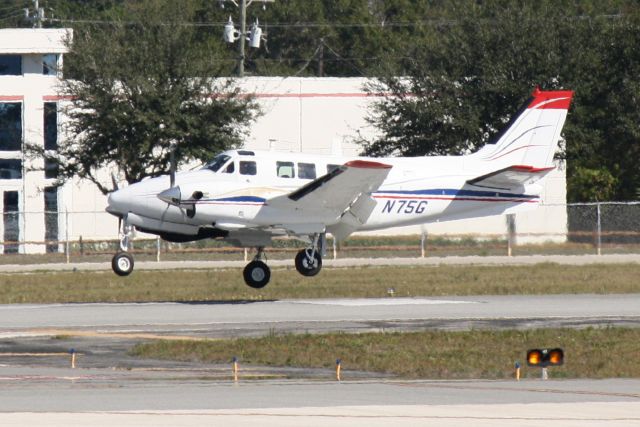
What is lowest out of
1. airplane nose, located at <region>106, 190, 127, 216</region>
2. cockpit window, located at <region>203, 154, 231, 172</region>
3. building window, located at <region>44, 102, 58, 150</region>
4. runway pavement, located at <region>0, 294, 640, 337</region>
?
runway pavement, located at <region>0, 294, 640, 337</region>

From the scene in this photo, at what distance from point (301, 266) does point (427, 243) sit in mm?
19036

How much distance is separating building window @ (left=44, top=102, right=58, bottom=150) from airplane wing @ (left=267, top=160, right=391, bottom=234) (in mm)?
25853

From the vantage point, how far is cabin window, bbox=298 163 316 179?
3153 centimetres

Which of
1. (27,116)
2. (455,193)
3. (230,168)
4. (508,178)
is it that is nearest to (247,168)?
(230,168)

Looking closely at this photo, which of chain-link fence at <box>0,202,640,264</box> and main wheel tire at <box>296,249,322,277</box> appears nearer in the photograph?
main wheel tire at <box>296,249,322,277</box>

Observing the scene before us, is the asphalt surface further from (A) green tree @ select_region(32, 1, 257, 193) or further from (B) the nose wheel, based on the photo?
(A) green tree @ select_region(32, 1, 257, 193)

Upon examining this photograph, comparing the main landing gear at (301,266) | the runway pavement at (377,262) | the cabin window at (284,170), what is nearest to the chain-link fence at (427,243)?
the runway pavement at (377,262)

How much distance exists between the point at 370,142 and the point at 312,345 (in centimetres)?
3359

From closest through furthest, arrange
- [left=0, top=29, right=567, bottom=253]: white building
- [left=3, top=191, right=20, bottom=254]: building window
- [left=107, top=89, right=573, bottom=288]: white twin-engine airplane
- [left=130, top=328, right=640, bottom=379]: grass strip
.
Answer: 1. [left=130, top=328, right=640, bottom=379]: grass strip
2. [left=107, top=89, right=573, bottom=288]: white twin-engine airplane
3. [left=3, top=191, right=20, bottom=254]: building window
4. [left=0, top=29, right=567, bottom=253]: white building

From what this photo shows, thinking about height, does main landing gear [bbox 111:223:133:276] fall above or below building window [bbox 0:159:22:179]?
below

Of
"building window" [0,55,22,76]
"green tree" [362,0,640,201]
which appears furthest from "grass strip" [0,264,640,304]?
"building window" [0,55,22,76]

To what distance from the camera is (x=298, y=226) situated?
31.5 meters

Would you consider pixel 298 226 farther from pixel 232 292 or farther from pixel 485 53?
pixel 485 53

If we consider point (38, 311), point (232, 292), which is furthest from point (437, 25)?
point (38, 311)
